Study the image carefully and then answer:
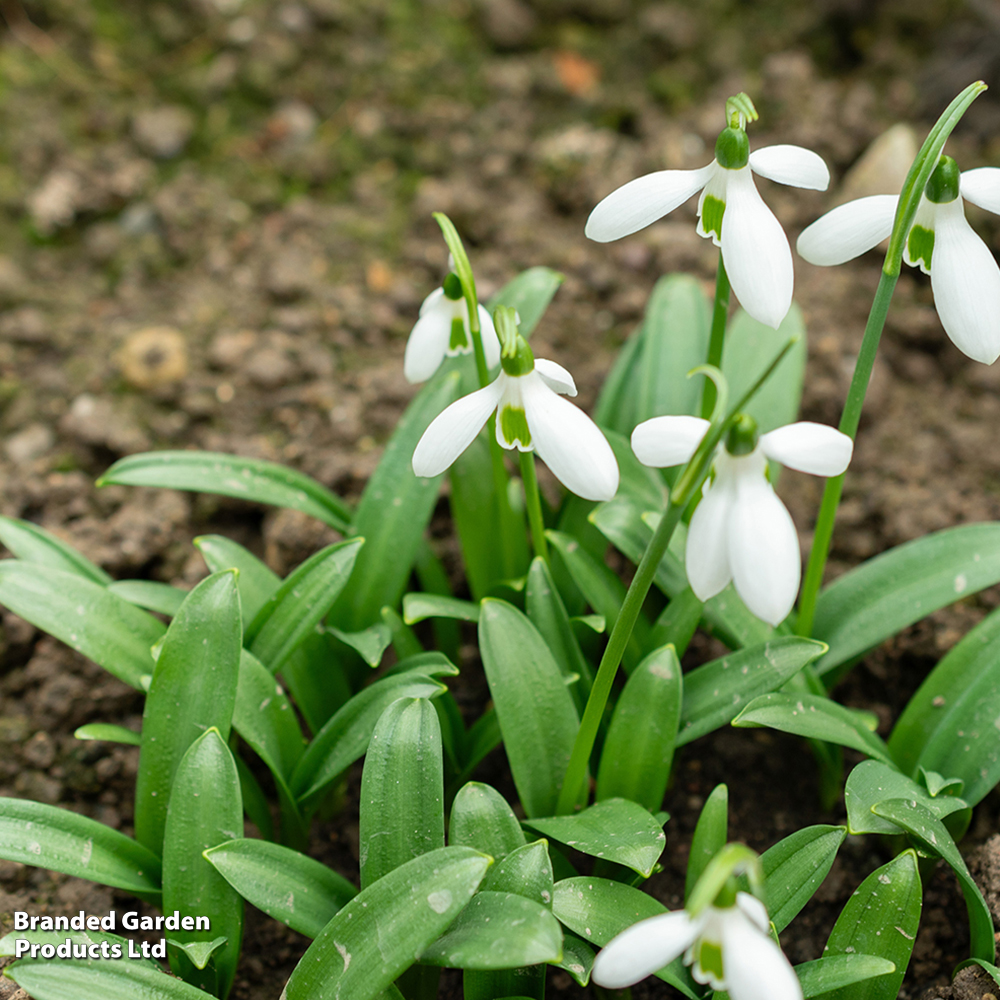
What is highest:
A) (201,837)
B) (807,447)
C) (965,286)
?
(965,286)

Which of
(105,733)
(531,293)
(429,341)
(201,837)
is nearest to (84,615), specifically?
(105,733)

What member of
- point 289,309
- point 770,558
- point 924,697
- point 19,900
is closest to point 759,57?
point 289,309

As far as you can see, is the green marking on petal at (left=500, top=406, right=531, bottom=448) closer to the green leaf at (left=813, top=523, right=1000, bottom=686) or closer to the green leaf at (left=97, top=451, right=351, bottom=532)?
the green leaf at (left=97, top=451, right=351, bottom=532)

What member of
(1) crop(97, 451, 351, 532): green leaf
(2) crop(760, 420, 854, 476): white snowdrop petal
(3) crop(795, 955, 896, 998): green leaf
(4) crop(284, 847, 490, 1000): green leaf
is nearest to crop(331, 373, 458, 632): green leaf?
(1) crop(97, 451, 351, 532): green leaf

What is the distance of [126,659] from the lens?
1804 millimetres

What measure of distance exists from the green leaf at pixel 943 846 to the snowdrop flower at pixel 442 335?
1023 millimetres

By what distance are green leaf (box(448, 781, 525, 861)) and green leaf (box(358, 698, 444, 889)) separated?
3 centimetres

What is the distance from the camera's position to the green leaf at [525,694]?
1667mm

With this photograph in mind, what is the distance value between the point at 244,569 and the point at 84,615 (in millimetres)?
320

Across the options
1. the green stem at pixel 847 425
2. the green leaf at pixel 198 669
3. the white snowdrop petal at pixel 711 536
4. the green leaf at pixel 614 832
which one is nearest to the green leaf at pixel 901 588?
the green stem at pixel 847 425

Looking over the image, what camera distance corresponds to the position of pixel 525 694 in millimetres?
1677

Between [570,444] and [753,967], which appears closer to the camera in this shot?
[753,967]

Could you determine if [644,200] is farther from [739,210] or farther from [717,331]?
[717,331]

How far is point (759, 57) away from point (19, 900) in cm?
352
